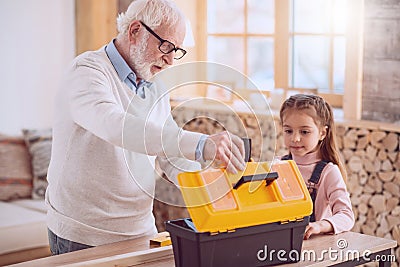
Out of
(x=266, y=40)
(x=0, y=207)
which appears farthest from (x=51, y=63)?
(x=266, y=40)

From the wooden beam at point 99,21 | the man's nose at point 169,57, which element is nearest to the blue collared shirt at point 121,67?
the man's nose at point 169,57

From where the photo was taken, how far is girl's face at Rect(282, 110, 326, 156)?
2.66 meters

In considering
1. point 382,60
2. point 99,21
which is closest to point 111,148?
point 382,60

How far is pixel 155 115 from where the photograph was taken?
8.09 feet

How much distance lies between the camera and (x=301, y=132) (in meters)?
2.67

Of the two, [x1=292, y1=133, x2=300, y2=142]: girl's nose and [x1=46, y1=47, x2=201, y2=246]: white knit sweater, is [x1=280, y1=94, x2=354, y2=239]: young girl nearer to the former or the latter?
[x1=292, y1=133, x2=300, y2=142]: girl's nose

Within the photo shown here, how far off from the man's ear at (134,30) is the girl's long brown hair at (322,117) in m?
0.65

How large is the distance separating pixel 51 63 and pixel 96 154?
3.12 meters

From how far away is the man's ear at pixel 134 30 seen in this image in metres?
2.33

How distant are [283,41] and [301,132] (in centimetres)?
194

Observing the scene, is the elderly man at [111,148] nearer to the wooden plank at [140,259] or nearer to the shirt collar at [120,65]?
the shirt collar at [120,65]

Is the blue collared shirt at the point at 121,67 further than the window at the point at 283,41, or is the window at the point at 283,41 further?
the window at the point at 283,41

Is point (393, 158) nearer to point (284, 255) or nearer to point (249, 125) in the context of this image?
point (249, 125)

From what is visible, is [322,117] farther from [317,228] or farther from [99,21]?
[99,21]
